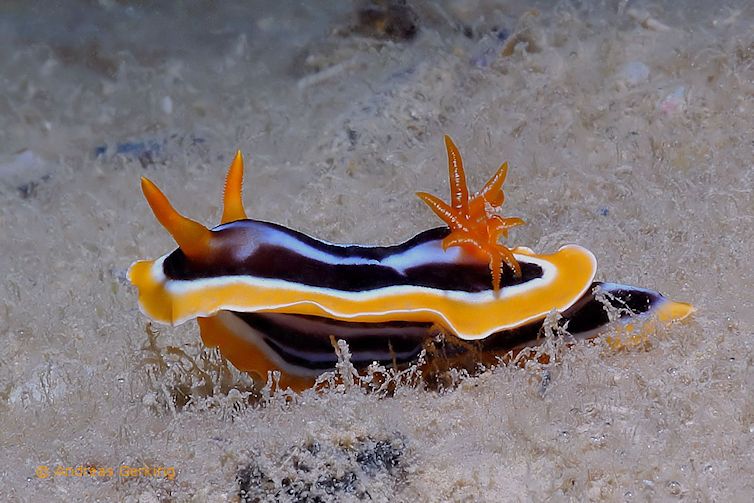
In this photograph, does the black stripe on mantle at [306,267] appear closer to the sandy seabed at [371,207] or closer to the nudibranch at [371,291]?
the nudibranch at [371,291]

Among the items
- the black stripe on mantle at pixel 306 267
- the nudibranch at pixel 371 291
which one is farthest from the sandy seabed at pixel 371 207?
the black stripe on mantle at pixel 306 267

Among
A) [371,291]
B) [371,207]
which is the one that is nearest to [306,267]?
[371,291]

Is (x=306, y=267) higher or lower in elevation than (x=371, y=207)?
higher

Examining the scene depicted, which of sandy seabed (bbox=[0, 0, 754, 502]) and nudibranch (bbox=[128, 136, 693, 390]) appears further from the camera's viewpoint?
nudibranch (bbox=[128, 136, 693, 390])

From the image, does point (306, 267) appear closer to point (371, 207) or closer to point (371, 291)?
point (371, 291)

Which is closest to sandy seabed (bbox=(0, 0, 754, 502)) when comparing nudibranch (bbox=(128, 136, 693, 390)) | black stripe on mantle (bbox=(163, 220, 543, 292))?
nudibranch (bbox=(128, 136, 693, 390))

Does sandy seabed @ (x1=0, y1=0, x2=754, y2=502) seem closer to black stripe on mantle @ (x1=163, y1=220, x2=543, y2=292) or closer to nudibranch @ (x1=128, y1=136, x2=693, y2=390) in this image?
nudibranch @ (x1=128, y1=136, x2=693, y2=390)

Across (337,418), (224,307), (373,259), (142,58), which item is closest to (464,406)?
(337,418)
